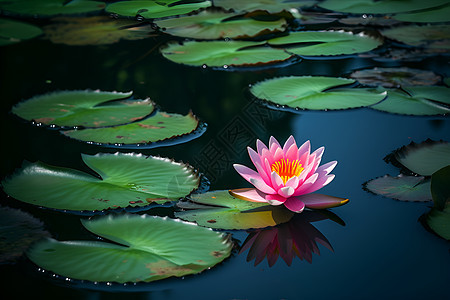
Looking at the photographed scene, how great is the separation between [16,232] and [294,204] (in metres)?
0.76

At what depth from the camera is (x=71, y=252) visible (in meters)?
1.34

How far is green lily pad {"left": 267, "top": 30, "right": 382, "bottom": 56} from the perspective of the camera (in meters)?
2.84

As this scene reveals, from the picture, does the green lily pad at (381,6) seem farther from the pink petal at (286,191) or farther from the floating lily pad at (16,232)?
the floating lily pad at (16,232)

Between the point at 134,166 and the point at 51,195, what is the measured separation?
0.28m

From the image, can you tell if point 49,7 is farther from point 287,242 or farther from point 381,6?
point 287,242

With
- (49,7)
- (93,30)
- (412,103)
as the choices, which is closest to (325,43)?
(412,103)

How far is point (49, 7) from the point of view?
3.97 meters

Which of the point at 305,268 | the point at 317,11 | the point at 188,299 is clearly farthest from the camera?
the point at 317,11

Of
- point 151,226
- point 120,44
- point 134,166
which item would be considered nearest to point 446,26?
point 120,44

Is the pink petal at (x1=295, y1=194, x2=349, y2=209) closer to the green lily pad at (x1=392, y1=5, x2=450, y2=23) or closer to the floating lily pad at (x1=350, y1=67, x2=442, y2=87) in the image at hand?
the floating lily pad at (x1=350, y1=67, x2=442, y2=87)

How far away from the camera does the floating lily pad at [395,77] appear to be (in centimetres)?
244

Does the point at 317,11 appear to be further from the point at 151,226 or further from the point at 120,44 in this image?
the point at 151,226

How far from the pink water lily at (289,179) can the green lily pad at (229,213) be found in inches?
1.1

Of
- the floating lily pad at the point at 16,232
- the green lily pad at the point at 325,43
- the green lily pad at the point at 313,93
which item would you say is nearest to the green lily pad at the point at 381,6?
the green lily pad at the point at 325,43
